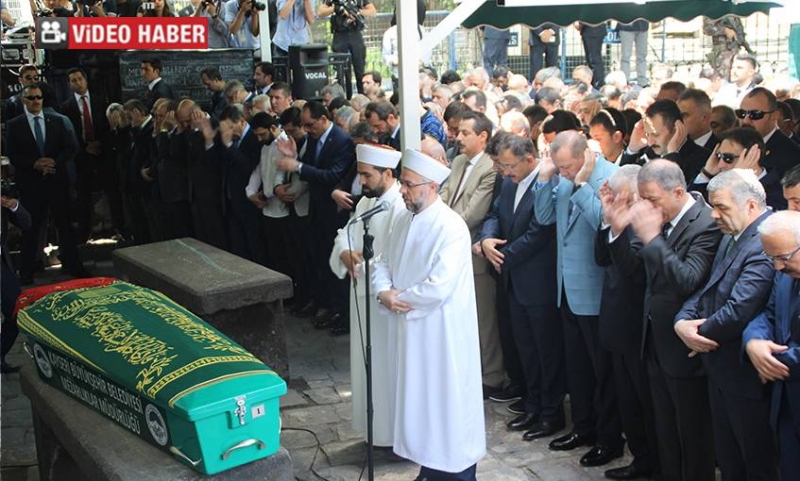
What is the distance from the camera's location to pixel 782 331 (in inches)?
184

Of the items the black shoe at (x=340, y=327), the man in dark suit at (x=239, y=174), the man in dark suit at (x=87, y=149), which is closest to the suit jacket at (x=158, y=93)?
the man in dark suit at (x=87, y=149)

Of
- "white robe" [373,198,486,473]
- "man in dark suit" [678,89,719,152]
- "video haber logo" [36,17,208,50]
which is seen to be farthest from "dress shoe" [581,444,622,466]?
"video haber logo" [36,17,208,50]

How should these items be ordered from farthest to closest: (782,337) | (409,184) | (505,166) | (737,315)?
1. (505,166)
2. (409,184)
3. (737,315)
4. (782,337)

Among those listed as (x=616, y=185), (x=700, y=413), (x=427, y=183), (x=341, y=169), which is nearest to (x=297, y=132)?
(x=341, y=169)

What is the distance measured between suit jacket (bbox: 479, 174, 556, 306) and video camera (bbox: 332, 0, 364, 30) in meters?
8.35

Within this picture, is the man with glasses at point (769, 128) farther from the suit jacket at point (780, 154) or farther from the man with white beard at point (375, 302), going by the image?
the man with white beard at point (375, 302)

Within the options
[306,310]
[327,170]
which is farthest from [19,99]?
[327,170]

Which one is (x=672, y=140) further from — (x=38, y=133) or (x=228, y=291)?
(x=38, y=133)

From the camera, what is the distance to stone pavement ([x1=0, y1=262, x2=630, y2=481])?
6.23 m

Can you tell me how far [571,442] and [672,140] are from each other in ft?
7.37

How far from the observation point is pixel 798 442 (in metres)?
4.68

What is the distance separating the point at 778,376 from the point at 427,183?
7.21ft

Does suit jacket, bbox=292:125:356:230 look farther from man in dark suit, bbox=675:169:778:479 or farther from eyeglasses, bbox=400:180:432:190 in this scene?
man in dark suit, bbox=675:169:778:479

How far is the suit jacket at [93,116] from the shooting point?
43.2 ft
